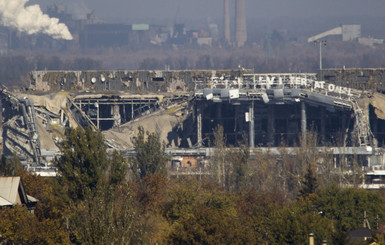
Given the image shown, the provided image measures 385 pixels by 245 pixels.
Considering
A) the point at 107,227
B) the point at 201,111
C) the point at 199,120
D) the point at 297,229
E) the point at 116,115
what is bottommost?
the point at 297,229

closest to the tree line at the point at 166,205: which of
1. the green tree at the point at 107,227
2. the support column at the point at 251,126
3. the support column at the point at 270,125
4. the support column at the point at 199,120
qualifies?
the green tree at the point at 107,227

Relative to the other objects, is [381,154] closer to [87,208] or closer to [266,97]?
[266,97]

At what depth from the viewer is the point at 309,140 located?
114125mm

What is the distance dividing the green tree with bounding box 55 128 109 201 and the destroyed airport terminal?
39268 mm

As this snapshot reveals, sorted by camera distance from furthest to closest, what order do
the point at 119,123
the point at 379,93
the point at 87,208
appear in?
the point at 119,123, the point at 379,93, the point at 87,208

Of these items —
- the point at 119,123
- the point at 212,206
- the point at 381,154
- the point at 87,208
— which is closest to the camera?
the point at 87,208

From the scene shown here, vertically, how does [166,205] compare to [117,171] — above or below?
below

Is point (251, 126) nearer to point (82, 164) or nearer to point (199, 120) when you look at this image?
point (199, 120)

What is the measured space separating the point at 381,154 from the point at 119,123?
120 ft

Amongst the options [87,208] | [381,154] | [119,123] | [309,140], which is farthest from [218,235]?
[119,123]

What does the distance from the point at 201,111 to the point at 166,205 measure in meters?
55.4

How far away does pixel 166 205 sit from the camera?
7756 cm

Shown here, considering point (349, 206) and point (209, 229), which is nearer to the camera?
point (209, 229)

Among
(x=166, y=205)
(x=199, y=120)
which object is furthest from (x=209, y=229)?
(x=199, y=120)
